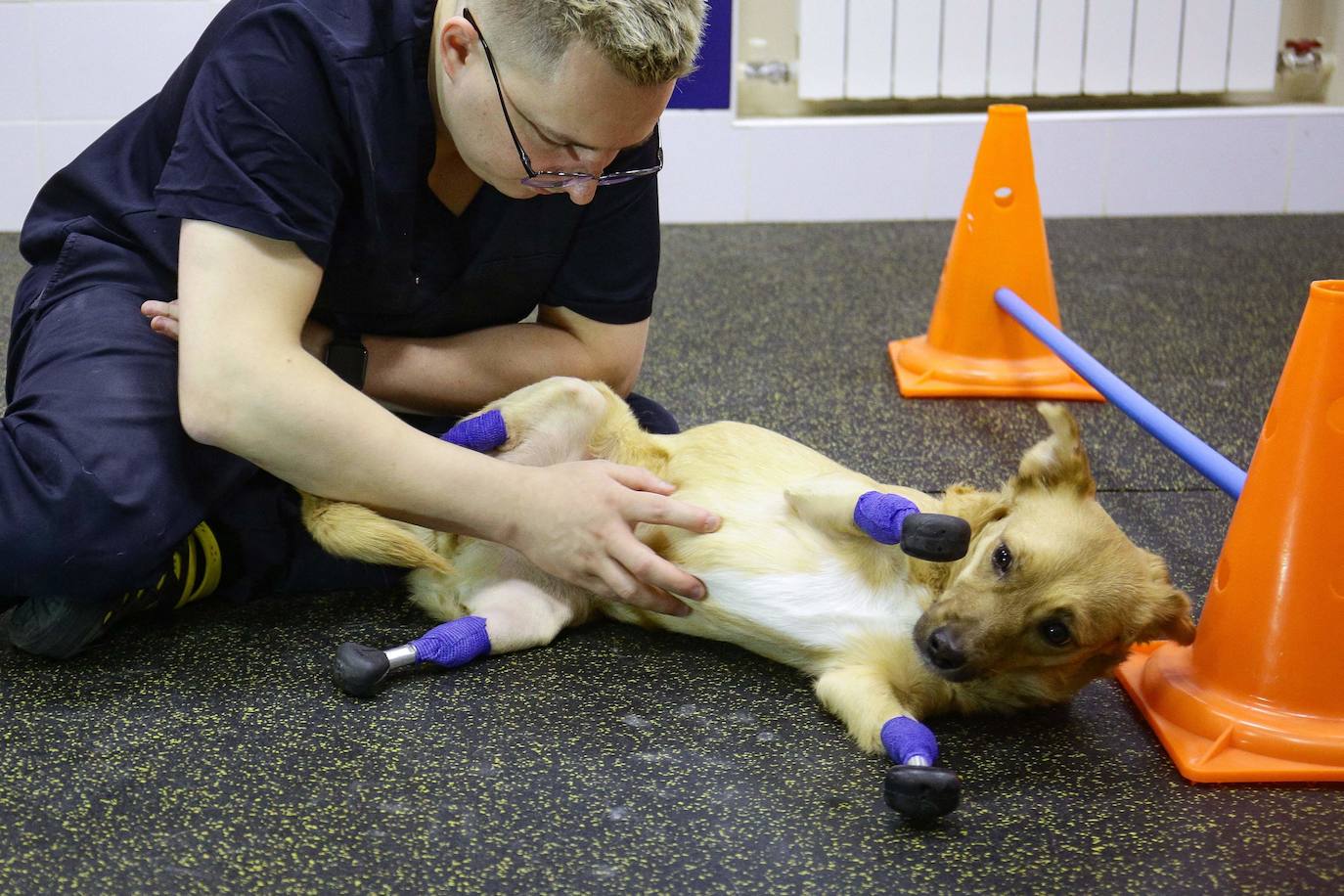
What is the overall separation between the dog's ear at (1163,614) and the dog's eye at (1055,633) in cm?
8

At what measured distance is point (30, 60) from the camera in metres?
3.36

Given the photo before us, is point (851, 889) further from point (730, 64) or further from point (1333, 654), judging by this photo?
point (730, 64)

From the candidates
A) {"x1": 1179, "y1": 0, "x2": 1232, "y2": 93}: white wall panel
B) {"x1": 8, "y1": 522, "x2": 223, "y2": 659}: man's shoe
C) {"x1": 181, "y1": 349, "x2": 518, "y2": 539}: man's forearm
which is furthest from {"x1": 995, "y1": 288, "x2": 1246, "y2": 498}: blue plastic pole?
{"x1": 1179, "y1": 0, "x2": 1232, "y2": 93}: white wall panel

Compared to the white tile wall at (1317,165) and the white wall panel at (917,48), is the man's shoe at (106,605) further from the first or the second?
the white tile wall at (1317,165)

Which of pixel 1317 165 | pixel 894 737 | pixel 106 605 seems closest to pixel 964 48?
pixel 1317 165

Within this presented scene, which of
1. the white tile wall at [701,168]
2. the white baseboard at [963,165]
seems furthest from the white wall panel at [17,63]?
the white tile wall at [701,168]

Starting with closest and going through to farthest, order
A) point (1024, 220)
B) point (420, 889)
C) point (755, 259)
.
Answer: point (420, 889), point (1024, 220), point (755, 259)

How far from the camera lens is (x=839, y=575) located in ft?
4.53

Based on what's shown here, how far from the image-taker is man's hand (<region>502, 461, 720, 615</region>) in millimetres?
1240

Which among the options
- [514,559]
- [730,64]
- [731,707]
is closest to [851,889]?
[731,707]

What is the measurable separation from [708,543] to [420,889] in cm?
55

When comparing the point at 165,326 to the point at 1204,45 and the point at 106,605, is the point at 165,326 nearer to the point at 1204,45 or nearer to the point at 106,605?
the point at 106,605

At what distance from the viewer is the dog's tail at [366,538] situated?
1.28 meters

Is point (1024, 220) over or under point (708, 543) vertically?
over
